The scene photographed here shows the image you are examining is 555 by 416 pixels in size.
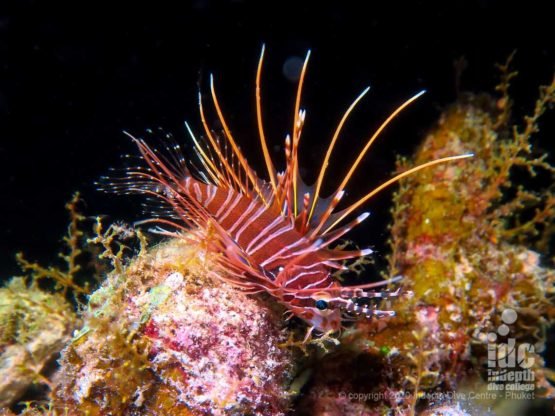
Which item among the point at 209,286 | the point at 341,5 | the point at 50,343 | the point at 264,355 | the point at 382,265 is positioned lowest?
the point at 50,343

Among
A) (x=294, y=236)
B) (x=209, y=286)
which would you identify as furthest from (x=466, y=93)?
(x=209, y=286)

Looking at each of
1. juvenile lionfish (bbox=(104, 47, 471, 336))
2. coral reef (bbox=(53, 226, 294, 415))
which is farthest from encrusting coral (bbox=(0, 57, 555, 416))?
juvenile lionfish (bbox=(104, 47, 471, 336))

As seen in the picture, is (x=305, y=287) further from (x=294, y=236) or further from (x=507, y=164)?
(x=507, y=164)

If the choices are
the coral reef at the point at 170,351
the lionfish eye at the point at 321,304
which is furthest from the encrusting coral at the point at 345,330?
the lionfish eye at the point at 321,304

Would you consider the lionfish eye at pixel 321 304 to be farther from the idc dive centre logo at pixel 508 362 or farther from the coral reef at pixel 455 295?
the idc dive centre logo at pixel 508 362

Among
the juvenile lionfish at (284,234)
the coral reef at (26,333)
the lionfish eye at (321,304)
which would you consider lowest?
the coral reef at (26,333)

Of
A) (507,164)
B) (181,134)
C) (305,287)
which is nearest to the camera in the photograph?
(305,287)

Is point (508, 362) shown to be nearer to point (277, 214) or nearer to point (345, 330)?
point (345, 330)
